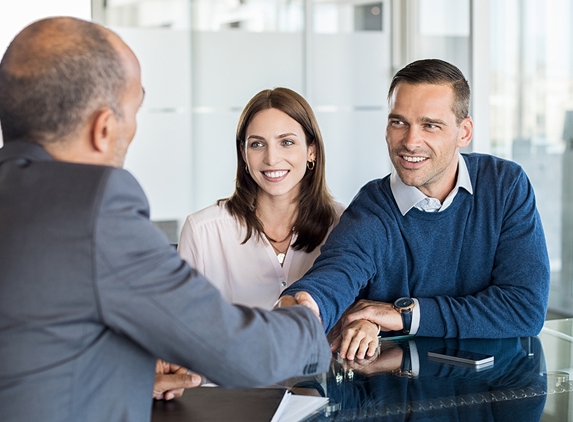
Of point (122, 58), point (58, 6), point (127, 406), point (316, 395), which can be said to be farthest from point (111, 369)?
point (58, 6)

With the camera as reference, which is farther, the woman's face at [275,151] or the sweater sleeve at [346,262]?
the woman's face at [275,151]

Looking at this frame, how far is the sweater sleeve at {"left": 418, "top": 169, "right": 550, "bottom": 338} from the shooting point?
2.14 m

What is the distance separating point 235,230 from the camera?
8.44 ft

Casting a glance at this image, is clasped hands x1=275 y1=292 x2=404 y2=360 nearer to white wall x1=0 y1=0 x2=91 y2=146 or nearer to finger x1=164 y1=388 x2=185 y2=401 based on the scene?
finger x1=164 y1=388 x2=185 y2=401

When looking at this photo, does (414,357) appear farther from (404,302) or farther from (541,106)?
(541,106)

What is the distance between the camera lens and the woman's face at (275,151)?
254cm

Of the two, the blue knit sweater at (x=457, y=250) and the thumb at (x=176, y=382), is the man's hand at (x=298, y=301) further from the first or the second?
the thumb at (x=176, y=382)

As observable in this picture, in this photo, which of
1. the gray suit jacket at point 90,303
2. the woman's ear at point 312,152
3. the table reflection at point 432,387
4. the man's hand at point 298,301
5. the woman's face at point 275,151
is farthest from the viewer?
the woman's ear at point 312,152

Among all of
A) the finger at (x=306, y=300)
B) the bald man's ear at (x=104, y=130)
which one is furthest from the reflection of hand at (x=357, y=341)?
the bald man's ear at (x=104, y=130)

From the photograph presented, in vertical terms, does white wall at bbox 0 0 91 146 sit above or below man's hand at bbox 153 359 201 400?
above

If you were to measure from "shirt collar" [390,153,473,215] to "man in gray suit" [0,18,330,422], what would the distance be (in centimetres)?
120

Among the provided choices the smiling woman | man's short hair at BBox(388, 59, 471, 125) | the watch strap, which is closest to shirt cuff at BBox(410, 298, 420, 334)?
the watch strap

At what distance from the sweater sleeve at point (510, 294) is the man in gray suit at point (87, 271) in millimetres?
1054

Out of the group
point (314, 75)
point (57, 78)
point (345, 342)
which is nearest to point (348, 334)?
point (345, 342)
